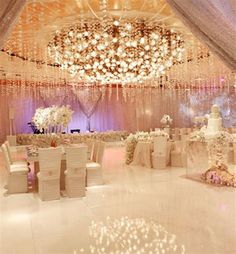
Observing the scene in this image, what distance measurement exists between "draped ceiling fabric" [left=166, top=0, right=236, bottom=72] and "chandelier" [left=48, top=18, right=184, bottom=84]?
389cm

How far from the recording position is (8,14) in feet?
6.43

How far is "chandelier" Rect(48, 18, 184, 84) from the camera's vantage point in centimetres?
633

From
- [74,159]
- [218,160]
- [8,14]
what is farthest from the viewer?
[218,160]

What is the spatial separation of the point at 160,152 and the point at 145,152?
0.52 meters

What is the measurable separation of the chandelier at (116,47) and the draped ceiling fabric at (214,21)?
3.89 m

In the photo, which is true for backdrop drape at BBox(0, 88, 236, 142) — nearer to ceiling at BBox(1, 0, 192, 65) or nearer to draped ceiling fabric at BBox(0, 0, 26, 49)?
ceiling at BBox(1, 0, 192, 65)

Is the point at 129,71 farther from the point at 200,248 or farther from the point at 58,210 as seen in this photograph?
the point at 200,248

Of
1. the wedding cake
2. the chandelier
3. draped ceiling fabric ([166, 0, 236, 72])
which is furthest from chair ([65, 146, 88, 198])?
draped ceiling fabric ([166, 0, 236, 72])

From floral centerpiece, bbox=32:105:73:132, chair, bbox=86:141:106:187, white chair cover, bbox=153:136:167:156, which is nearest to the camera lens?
chair, bbox=86:141:106:187

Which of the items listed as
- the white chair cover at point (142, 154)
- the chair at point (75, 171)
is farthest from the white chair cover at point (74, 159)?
the white chair cover at point (142, 154)

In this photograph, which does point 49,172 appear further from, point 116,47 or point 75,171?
point 116,47

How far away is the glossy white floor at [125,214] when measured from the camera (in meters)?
3.94

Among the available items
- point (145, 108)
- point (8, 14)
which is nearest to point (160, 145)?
point (8, 14)

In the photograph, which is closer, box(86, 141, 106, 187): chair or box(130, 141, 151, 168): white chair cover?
box(86, 141, 106, 187): chair
